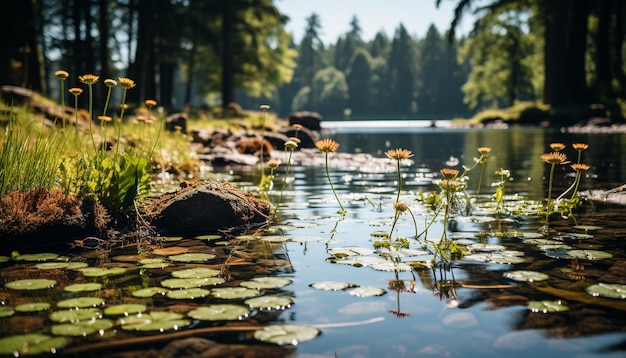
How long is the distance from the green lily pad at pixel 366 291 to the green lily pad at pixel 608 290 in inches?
41.5

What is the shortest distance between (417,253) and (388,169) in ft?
23.9

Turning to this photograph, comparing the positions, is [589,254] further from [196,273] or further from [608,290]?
[196,273]

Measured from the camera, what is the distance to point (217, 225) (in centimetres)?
515

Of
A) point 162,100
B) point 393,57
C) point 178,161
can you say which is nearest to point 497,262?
point 178,161

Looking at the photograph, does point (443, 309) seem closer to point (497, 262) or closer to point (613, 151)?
point (497, 262)

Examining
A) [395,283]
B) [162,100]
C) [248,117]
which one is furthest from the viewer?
[162,100]

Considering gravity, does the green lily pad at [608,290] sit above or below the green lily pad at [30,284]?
above

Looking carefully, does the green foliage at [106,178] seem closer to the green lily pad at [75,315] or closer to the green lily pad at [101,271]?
the green lily pad at [101,271]

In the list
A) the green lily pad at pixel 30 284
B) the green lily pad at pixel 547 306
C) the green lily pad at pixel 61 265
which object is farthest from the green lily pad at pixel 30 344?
the green lily pad at pixel 547 306

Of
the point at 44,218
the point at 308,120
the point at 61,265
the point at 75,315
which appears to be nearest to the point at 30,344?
the point at 75,315

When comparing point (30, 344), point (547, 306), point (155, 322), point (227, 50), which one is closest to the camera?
point (30, 344)

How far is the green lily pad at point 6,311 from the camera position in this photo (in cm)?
276

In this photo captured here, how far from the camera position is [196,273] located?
3.47 meters

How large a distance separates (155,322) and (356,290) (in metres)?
1.05
